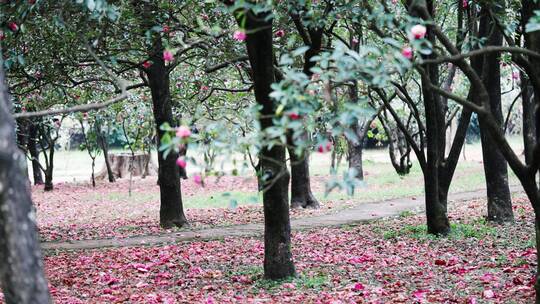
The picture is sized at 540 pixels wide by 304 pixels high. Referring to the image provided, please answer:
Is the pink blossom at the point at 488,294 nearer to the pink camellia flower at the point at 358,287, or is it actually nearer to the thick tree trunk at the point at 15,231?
the pink camellia flower at the point at 358,287

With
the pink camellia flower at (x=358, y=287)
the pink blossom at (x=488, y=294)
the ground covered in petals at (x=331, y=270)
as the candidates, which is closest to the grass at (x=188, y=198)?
the ground covered in petals at (x=331, y=270)

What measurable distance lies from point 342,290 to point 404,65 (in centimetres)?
402

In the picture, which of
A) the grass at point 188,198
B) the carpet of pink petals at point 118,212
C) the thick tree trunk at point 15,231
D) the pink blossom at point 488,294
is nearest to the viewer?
the thick tree trunk at point 15,231

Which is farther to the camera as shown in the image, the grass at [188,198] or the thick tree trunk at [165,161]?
the grass at [188,198]

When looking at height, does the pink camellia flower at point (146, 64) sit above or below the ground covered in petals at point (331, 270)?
above

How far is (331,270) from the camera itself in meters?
9.62

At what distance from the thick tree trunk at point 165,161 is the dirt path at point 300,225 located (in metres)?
0.85

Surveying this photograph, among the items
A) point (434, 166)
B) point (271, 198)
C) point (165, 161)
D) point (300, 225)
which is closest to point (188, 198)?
point (165, 161)

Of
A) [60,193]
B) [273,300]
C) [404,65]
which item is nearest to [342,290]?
[273,300]

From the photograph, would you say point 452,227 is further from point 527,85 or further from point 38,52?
point 38,52

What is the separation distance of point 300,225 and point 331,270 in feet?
20.9

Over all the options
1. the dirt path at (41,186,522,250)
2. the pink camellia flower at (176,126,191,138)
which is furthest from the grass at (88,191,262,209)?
the pink camellia flower at (176,126,191,138)

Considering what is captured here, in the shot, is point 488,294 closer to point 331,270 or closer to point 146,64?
point 331,270

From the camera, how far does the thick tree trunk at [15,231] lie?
3.57 metres
